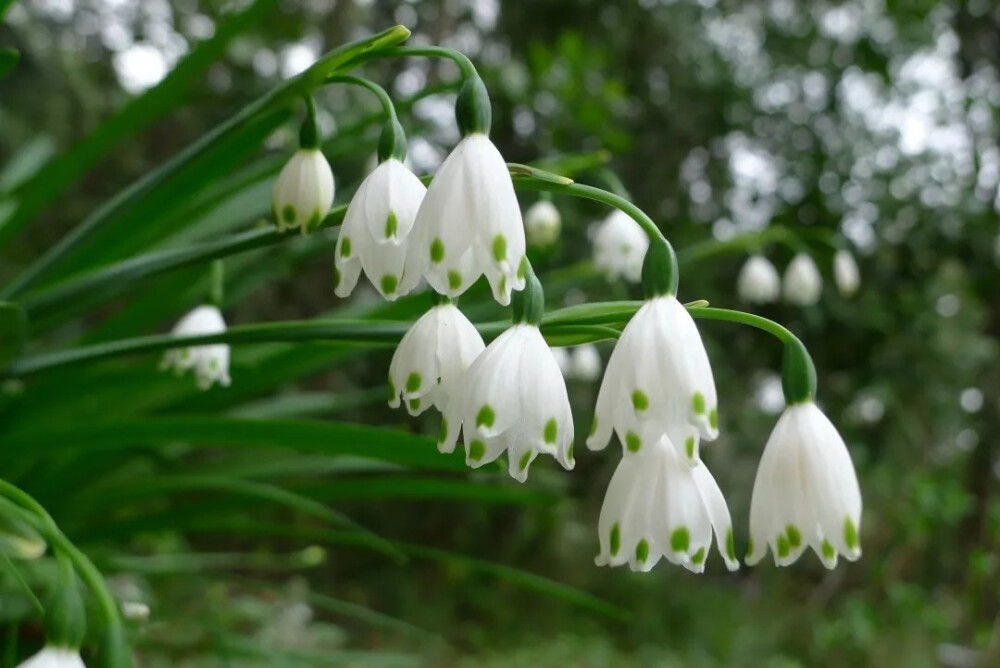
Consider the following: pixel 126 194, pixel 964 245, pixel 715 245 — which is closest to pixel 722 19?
pixel 964 245

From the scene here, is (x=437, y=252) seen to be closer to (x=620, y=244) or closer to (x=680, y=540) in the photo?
(x=680, y=540)

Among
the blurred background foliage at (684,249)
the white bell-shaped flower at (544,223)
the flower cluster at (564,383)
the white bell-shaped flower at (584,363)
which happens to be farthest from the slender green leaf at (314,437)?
the blurred background foliage at (684,249)

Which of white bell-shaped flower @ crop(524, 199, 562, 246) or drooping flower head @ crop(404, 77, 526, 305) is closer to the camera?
drooping flower head @ crop(404, 77, 526, 305)

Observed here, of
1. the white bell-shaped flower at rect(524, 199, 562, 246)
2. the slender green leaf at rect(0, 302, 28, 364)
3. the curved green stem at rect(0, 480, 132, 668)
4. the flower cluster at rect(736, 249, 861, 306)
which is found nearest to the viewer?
the curved green stem at rect(0, 480, 132, 668)

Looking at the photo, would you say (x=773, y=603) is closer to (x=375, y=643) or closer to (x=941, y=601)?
(x=941, y=601)

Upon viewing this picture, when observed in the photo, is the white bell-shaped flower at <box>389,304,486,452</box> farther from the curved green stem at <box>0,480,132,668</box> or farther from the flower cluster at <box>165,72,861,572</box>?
the curved green stem at <box>0,480,132,668</box>

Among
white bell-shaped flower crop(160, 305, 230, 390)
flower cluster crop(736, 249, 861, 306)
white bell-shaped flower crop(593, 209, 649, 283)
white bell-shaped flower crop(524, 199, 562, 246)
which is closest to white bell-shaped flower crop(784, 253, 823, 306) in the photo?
flower cluster crop(736, 249, 861, 306)

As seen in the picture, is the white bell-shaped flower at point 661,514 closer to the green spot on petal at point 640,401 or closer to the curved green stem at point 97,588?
the green spot on petal at point 640,401

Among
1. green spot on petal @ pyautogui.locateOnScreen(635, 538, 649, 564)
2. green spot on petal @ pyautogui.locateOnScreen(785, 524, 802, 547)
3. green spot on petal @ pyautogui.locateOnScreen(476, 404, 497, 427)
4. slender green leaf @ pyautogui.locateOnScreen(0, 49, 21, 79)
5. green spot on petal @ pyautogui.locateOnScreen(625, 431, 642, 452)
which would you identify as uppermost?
slender green leaf @ pyautogui.locateOnScreen(0, 49, 21, 79)
